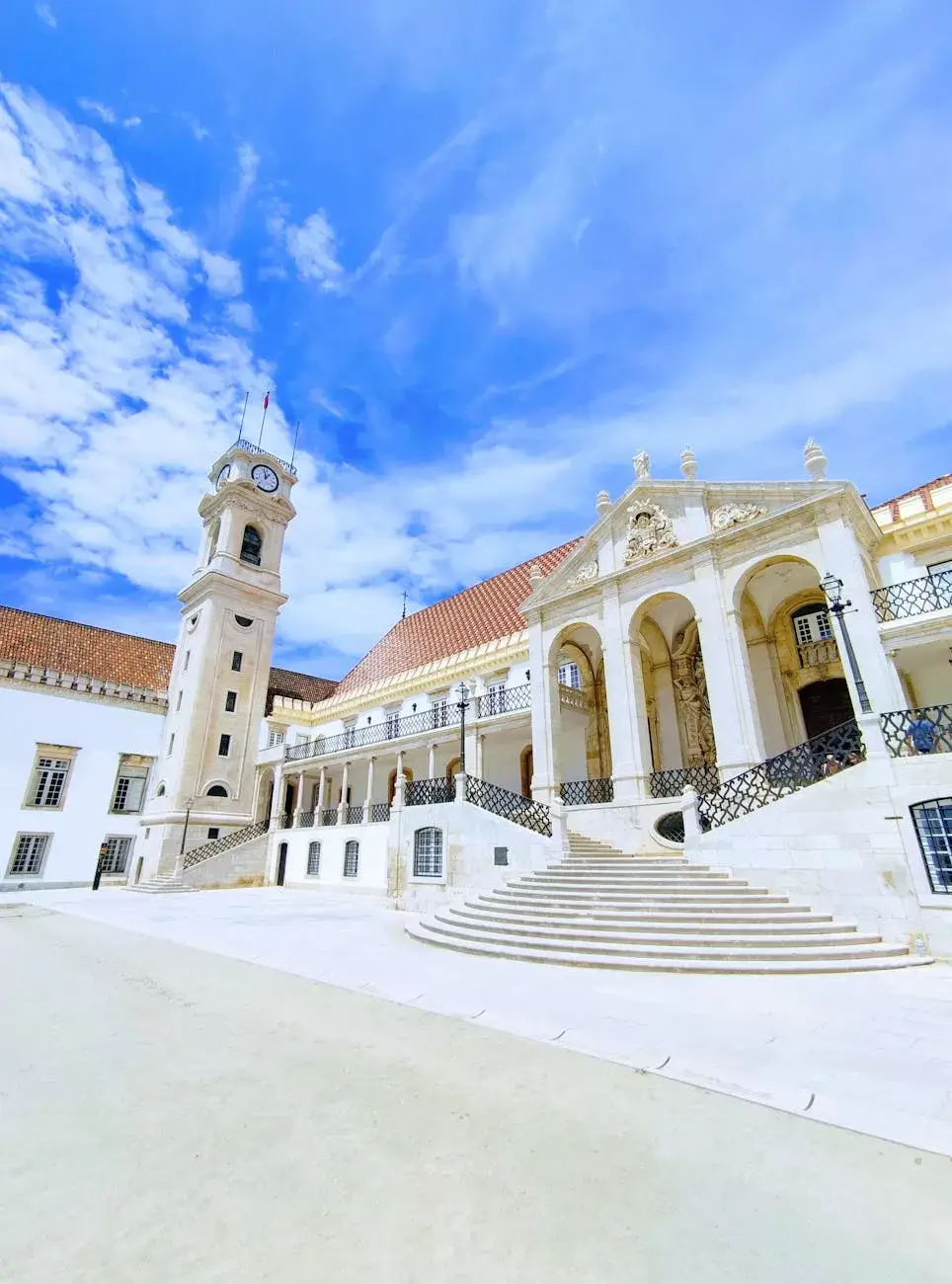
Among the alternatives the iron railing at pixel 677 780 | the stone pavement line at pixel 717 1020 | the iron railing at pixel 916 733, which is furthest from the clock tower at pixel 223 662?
the iron railing at pixel 916 733

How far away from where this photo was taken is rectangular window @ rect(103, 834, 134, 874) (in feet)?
96.8

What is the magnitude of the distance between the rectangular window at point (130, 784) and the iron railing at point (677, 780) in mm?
27513

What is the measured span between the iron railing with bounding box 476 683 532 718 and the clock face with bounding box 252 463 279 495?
22.5m

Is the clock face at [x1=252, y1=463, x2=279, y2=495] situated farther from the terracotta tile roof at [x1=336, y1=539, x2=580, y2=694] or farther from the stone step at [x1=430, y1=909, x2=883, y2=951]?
the stone step at [x1=430, y1=909, x2=883, y2=951]

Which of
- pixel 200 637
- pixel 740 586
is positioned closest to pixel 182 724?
pixel 200 637

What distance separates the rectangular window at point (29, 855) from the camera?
87.8 ft

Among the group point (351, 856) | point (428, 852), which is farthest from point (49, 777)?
point (428, 852)

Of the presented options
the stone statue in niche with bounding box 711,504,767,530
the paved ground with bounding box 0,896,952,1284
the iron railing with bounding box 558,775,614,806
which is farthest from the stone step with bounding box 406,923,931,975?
the stone statue in niche with bounding box 711,504,767,530

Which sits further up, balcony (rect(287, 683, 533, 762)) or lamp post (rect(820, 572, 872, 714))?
balcony (rect(287, 683, 533, 762))

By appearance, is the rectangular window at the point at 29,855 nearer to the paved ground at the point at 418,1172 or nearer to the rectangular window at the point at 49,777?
the rectangular window at the point at 49,777

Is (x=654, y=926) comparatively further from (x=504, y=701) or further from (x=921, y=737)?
(x=504, y=701)

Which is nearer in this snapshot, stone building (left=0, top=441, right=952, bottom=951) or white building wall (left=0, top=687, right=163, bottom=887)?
stone building (left=0, top=441, right=952, bottom=951)

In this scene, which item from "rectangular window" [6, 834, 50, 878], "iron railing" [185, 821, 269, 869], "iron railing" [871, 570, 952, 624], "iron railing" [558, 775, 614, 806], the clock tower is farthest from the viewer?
the clock tower

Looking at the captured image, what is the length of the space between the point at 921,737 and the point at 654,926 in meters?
5.55
